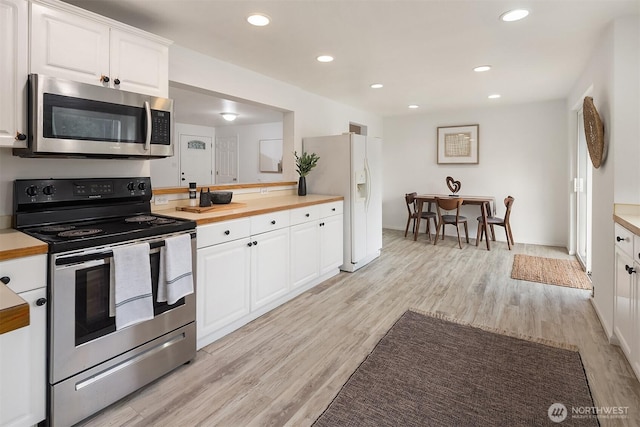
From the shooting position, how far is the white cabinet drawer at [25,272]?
1.44m

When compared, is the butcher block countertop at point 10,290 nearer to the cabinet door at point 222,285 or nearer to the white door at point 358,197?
the cabinet door at point 222,285

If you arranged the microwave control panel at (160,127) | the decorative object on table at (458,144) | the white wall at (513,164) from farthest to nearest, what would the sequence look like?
the decorative object on table at (458,144) → the white wall at (513,164) → the microwave control panel at (160,127)

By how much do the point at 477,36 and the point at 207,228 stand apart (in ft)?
8.66

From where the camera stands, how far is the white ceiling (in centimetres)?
232

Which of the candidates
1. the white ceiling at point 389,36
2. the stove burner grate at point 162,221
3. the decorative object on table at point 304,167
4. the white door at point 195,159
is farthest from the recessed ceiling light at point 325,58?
the white door at point 195,159

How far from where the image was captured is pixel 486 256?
4988mm

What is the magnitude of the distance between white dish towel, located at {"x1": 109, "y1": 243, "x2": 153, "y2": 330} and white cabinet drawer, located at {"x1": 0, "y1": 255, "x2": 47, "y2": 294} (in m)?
0.27

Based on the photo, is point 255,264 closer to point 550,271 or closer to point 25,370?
point 25,370

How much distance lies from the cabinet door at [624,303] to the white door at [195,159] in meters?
7.63

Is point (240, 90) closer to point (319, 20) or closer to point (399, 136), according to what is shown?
point (319, 20)

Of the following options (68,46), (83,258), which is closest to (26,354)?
(83,258)

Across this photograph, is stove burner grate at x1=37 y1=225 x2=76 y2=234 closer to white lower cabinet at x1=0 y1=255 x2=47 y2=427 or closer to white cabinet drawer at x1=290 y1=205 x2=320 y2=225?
white lower cabinet at x1=0 y1=255 x2=47 y2=427

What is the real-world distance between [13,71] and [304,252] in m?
2.45

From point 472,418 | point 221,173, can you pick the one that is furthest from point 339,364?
point 221,173
